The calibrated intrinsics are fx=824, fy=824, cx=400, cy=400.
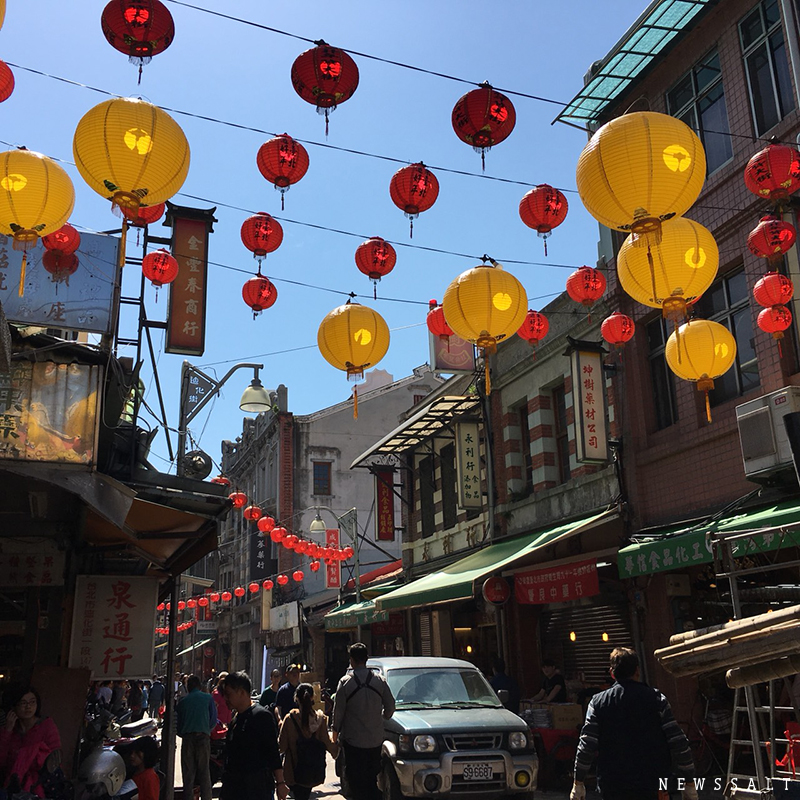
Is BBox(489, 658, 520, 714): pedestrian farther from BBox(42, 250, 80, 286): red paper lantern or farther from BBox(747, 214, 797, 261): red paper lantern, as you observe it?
BBox(42, 250, 80, 286): red paper lantern

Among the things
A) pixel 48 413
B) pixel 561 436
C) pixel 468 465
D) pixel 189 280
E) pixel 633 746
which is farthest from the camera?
pixel 468 465

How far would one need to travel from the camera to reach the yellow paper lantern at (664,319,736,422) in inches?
404

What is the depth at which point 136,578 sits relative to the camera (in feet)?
35.5

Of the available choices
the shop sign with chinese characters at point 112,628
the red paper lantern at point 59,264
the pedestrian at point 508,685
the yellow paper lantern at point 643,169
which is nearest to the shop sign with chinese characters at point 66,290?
the red paper lantern at point 59,264

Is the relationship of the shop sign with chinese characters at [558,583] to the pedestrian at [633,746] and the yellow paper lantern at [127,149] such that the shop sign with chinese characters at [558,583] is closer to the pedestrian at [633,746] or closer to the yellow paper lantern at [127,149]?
the pedestrian at [633,746]

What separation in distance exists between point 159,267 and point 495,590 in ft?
30.8

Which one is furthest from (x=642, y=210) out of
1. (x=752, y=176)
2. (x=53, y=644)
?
(x=53, y=644)

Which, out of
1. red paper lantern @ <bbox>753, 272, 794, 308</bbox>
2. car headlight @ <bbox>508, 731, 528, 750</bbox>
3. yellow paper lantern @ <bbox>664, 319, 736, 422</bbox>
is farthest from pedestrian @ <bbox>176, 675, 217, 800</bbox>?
red paper lantern @ <bbox>753, 272, 794, 308</bbox>

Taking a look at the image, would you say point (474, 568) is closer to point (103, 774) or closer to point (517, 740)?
point (517, 740)

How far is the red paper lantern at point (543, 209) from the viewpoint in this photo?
994 cm

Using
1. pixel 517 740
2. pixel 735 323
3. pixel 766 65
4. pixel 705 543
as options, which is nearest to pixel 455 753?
pixel 517 740

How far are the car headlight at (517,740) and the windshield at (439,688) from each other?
2.87ft

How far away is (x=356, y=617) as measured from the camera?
22109 mm

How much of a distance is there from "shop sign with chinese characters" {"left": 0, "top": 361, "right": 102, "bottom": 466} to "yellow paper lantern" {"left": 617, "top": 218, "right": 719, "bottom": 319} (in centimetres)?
567
